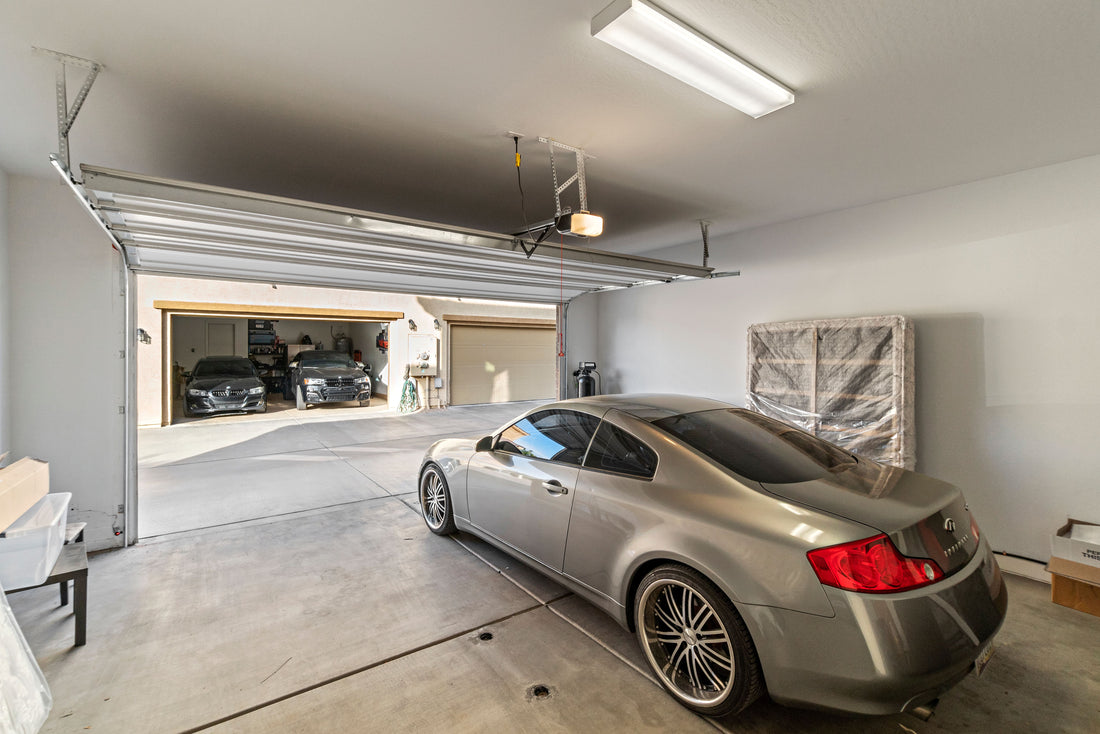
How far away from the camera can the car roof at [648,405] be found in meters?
2.52

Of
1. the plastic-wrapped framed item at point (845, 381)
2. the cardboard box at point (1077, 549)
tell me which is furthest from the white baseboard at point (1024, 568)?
the plastic-wrapped framed item at point (845, 381)

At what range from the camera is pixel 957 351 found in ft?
11.9

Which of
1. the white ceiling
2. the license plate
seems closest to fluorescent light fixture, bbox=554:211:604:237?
the white ceiling

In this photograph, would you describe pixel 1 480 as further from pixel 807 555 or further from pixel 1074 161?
pixel 1074 161

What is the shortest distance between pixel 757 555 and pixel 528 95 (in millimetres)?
2248

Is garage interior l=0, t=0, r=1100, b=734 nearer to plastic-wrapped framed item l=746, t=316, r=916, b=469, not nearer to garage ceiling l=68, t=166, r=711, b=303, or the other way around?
garage ceiling l=68, t=166, r=711, b=303

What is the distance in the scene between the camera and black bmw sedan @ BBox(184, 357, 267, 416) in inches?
410

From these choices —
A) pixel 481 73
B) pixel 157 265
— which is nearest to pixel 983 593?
pixel 481 73

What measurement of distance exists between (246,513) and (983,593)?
5280 millimetres

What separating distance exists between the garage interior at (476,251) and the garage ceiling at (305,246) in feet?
0.10

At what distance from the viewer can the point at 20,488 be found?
2.29 meters

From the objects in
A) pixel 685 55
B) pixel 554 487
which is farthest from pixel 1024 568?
pixel 685 55

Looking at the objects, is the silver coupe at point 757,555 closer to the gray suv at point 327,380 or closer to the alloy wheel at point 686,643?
the alloy wheel at point 686,643

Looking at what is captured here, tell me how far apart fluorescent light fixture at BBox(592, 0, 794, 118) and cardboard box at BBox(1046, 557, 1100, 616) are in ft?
10.5
